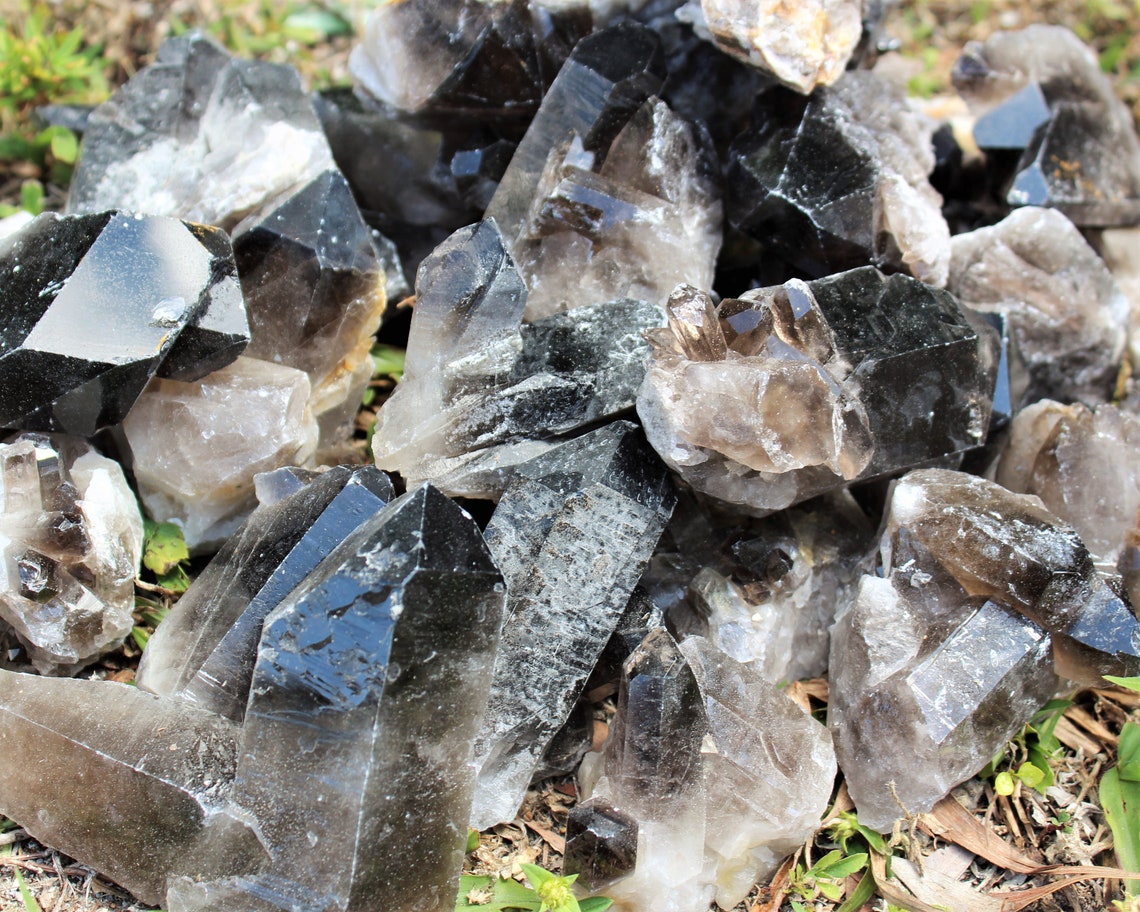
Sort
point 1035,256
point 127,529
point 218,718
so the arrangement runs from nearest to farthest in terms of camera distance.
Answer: point 218,718 → point 127,529 → point 1035,256

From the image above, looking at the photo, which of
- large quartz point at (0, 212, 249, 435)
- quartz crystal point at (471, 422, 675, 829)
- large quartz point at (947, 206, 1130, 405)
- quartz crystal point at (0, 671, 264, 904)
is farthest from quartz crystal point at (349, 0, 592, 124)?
quartz crystal point at (0, 671, 264, 904)

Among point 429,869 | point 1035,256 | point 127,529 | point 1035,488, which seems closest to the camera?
point 429,869

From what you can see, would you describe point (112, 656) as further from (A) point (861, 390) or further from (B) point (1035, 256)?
(B) point (1035, 256)

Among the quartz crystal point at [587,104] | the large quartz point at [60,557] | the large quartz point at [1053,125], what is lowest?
the large quartz point at [1053,125]

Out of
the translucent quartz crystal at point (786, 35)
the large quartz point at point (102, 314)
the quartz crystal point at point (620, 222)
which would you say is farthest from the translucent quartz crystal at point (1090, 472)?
the large quartz point at point (102, 314)

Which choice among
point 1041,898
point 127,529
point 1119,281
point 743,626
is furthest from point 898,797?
point 1119,281

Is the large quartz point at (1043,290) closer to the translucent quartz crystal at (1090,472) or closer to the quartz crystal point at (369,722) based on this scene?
the translucent quartz crystal at (1090,472)
